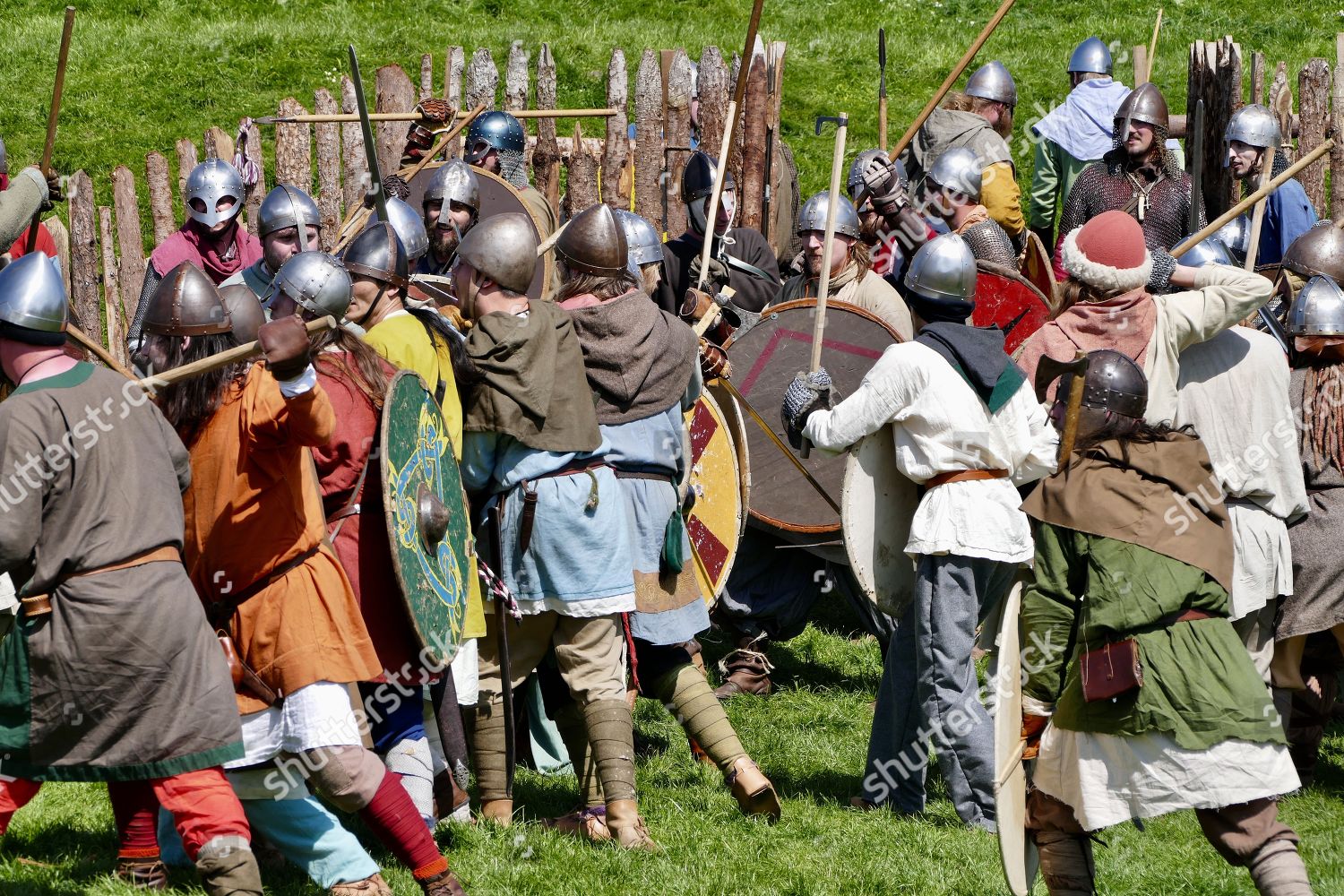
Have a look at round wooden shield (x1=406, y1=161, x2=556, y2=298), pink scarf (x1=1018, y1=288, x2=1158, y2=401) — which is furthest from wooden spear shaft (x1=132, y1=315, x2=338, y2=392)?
round wooden shield (x1=406, y1=161, x2=556, y2=298)

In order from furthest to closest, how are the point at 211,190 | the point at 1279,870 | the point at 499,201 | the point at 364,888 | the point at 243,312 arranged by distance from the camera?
1. the point at 499,201
2. the point at 211,190
3. the point at 243,312
4. the point at 364,888
5. the point at 1279,870

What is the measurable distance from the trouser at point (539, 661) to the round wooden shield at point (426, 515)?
372mm

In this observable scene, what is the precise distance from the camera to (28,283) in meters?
3.69

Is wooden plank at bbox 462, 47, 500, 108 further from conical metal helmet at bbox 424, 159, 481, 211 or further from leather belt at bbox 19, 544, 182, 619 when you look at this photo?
leather belt at bbox 19, 544, 182, 619

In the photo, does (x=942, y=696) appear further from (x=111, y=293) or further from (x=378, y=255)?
(x=111, y=293)

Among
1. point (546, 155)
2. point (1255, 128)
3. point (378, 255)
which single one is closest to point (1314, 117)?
point (1255, 128)

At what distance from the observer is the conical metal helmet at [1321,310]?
5.71 m

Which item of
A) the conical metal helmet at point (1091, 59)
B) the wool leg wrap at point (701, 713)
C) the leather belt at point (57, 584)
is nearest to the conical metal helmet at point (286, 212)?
the wool leg wrap at point (701, 713)

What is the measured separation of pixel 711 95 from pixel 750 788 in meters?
4.79

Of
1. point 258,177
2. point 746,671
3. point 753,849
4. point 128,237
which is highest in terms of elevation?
point 258,177

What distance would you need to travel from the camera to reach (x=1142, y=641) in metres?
3.95

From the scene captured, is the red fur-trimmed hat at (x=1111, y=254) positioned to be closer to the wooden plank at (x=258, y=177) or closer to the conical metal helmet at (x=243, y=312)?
the conical metal helmet at (x=243, y=312)

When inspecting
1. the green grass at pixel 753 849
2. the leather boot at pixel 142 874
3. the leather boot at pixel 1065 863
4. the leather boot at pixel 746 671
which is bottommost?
the leather boot at pixel 746 671

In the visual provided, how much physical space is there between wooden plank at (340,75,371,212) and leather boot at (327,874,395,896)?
551 cm
